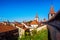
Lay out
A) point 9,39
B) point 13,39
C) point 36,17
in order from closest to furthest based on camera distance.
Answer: point 9,39 < point 13,39 < point 36,17

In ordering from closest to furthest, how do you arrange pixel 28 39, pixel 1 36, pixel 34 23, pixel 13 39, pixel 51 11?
pixel 1 36
pixel 13 39
pixel 28 39
pixel 51 11
pixel 34 23

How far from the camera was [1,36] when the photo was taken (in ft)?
36.0

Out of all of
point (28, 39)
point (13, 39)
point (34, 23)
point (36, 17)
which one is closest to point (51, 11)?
point (34, 23)

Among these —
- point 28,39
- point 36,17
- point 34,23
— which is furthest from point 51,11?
point 28,39

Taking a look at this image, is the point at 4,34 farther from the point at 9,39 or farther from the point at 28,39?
the point at 28,39

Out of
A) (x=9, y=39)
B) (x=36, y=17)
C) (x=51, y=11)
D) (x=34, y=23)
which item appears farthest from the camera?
(x=36, y=17)

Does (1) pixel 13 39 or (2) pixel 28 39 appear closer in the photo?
(1) pixel 13 39

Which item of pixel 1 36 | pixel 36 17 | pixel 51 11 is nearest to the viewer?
pixel 1 36

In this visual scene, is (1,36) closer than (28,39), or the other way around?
(1,36)

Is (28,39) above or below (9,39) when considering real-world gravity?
below

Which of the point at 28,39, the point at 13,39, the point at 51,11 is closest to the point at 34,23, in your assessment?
the point at 51,11

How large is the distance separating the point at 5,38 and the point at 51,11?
143 ft

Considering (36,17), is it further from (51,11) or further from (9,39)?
(9,39)

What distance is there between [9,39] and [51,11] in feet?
140
